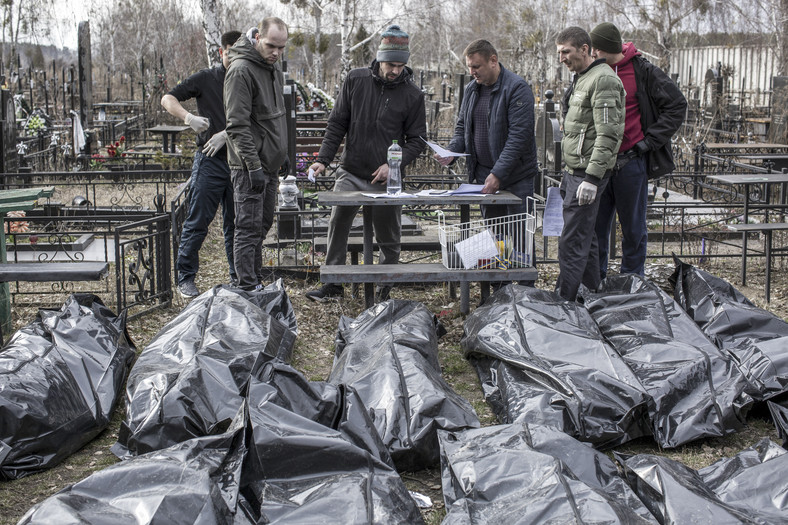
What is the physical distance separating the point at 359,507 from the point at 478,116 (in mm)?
3728

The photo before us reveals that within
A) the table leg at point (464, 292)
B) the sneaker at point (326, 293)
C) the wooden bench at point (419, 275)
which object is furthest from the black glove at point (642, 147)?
the sneaker at point (326, 293)

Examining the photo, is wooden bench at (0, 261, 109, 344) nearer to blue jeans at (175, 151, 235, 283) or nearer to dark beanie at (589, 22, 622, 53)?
blue jeans at (175, 151, 235, 283)

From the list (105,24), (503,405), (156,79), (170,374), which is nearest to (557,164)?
(503,405)

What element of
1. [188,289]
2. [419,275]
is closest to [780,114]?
[419,275]

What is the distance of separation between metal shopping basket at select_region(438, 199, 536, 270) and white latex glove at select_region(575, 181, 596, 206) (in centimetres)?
42

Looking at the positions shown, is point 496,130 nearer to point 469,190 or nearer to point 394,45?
point 469,190

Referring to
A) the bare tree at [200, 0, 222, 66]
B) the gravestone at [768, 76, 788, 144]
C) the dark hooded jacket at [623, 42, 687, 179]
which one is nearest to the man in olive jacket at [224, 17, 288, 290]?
the dark hooded jacket at [623, 42, 687, 179]

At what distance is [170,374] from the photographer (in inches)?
148

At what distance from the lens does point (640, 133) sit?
211 inches

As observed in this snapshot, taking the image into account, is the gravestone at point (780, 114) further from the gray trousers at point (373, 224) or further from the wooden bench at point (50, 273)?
the wooden bench at point (50, 273)

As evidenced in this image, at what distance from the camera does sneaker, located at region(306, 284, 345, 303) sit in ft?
19.9

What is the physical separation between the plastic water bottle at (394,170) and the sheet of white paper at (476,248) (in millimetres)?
638

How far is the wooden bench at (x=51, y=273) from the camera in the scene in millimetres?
4551

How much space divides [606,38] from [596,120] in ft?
2.10
